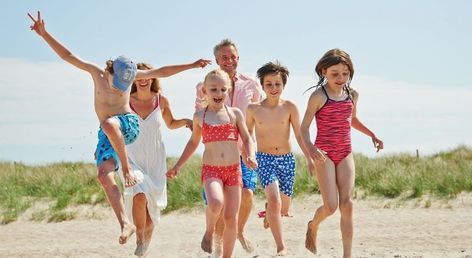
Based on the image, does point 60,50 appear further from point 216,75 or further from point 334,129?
point 334,129

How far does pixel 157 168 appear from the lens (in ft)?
27.4

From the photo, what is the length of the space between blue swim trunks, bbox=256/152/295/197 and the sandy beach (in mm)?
989

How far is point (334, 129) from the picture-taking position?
775 centimetres

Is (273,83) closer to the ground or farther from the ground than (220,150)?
farther from the ground

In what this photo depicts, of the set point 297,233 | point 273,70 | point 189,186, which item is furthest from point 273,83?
point 189,186

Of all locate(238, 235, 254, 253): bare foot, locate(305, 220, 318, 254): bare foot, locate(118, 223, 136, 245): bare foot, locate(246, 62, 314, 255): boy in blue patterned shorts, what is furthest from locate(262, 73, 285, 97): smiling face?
locate(118, 223, 136, 245): bare foot

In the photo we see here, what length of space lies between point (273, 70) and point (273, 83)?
142 millimetres

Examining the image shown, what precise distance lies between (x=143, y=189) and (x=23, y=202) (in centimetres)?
662

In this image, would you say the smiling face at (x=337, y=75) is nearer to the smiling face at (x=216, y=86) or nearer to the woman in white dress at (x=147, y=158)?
the smiling face at (x=216, y=86)

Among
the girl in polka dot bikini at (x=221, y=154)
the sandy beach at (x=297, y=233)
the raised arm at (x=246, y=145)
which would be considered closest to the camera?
the girl in polka dot bikini at (x=221, y=154)

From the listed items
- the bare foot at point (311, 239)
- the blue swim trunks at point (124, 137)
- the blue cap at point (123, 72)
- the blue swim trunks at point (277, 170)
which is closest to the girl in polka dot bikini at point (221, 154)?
the blue swim trunks at point (124, 137)

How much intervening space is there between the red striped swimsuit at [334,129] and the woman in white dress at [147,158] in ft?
4.99

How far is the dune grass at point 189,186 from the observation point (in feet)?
44.6

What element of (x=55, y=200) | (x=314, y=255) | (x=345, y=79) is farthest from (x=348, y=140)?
(x=55, y=200)
